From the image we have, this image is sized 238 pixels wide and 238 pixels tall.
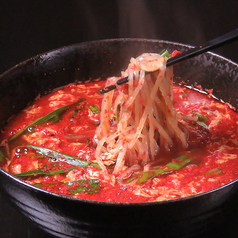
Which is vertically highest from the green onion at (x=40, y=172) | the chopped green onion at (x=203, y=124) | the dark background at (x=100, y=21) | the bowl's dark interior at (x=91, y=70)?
the dark background at (x=100, y=21)

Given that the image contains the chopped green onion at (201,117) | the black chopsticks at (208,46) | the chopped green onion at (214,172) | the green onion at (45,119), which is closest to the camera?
the black chopsticks at (208,46)

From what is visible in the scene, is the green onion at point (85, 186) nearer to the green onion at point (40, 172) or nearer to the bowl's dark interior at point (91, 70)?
the green onion at point (40, 172)

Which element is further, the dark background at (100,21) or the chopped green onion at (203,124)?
the dark background at (100,21)

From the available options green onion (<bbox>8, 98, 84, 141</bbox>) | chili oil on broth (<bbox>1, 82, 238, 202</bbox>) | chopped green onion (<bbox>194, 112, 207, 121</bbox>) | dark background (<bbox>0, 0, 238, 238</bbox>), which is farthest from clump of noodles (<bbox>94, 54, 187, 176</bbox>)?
dark background (<bbox>0, 0, 238, 238</bbox>)

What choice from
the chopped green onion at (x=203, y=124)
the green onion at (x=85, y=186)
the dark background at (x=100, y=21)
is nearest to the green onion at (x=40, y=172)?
the green onion at (x=85, y=186)

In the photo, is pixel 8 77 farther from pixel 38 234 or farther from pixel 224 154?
pixel 224 154

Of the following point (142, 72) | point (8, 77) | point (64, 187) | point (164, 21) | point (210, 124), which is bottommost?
point (64, 187)

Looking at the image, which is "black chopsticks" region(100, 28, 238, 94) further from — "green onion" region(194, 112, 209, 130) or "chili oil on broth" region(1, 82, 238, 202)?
"green onion" region(194, 112, 209, 130)

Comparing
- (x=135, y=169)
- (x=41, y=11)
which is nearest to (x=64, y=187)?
(x=135, y=169)
